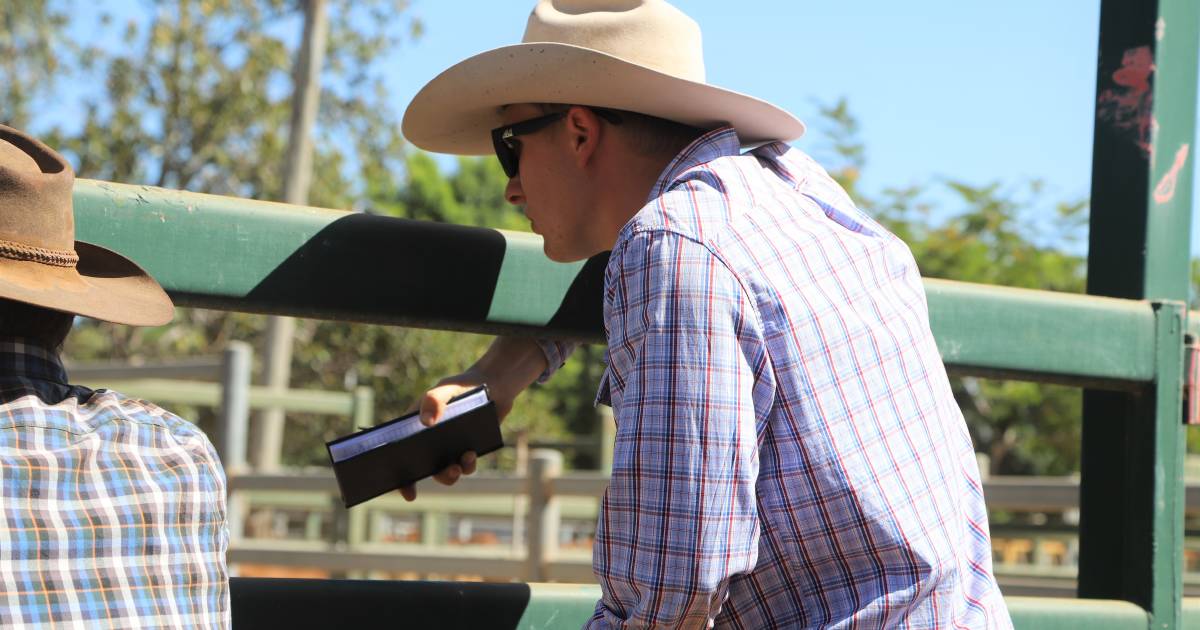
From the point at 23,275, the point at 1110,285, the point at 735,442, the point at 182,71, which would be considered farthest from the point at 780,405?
the point at 182,71

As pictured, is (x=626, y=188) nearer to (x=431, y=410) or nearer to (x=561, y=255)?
(x=561, y=255)

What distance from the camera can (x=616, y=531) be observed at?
1.64 metres

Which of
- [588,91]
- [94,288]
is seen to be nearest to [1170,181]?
[588,91]

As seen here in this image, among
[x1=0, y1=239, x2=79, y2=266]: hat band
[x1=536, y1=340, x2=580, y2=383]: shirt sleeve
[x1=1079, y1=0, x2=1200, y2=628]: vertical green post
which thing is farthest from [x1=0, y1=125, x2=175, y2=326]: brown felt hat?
[x1=1079, y1=0, x2=1200, y2=628]: vertical green post

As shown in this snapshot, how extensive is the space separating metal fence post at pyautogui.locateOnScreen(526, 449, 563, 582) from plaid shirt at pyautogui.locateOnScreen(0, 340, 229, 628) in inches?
234

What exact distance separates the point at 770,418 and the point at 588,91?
0.59 meters

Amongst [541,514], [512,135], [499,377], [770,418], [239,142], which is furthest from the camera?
[239,142]

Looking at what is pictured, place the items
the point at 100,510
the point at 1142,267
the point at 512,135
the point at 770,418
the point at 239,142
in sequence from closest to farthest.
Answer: the point at 100,510 < the point at 770,418 < the point at 512,135 < the point at 1142,267 < the point at 239,142

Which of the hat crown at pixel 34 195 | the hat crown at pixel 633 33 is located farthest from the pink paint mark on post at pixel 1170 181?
the hat crown at pixel 34 195

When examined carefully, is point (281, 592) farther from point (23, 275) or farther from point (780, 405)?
point (780, 405)

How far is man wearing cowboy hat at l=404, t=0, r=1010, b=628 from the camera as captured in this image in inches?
Answer: 62.6

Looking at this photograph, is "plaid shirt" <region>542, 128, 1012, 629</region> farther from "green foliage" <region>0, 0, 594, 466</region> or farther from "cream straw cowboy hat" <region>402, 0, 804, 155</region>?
"green foliage" <region>0, 0, 594, 466</region>

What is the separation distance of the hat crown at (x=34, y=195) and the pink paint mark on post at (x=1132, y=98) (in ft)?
5.89

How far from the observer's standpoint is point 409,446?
2.05m
